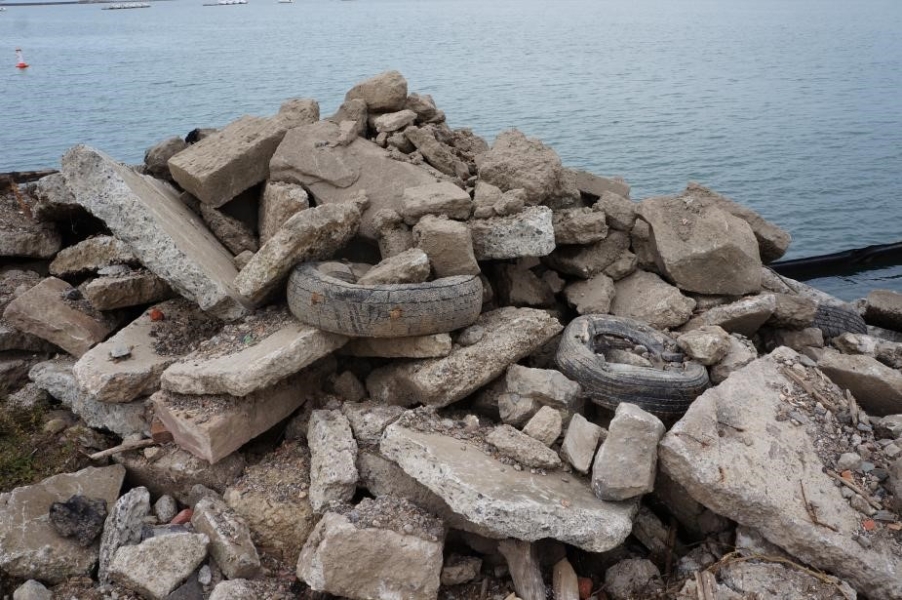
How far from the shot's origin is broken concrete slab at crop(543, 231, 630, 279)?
253 inches

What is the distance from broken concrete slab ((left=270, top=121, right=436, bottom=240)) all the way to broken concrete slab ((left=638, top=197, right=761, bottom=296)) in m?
2.29

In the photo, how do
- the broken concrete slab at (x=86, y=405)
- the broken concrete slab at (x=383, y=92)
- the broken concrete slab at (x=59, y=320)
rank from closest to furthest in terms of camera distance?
1. the broken concrete slab at (x=86, y=405)
2. the broken concrete slab at (x=59, y=320)
3. the broken concrete slab at (x=383, y=92)

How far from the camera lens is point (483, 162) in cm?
636

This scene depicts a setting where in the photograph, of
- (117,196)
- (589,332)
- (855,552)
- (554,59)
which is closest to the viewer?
(855,552)

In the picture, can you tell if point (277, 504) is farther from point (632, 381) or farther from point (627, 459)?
point (632, 381)

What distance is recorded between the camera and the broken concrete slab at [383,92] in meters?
6.98

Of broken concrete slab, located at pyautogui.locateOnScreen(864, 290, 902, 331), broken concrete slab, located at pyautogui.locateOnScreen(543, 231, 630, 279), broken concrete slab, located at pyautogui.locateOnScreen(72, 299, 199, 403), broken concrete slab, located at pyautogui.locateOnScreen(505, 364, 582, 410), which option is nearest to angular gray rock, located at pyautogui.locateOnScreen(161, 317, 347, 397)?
broken concrete slab, located at pyautogui.locateOnScreen(72, 299, 199, 403)

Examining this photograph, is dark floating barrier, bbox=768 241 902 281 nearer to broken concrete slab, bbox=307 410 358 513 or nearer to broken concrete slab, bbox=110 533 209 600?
broken concrete slab, bbox=307 410 358 513

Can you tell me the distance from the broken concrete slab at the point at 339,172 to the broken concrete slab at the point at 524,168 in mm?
582

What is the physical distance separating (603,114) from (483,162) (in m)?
13.6

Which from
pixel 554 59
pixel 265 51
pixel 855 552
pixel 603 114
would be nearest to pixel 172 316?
pixel 855 552

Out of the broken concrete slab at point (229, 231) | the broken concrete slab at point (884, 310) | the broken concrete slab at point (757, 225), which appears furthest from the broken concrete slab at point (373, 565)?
the broken concrete slab at point (884, 310)

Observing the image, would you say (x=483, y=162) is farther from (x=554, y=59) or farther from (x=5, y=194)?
(x=554, y=59)

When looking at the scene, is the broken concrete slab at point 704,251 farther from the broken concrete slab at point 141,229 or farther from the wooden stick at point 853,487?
the broken concrete slab at point 141,229
